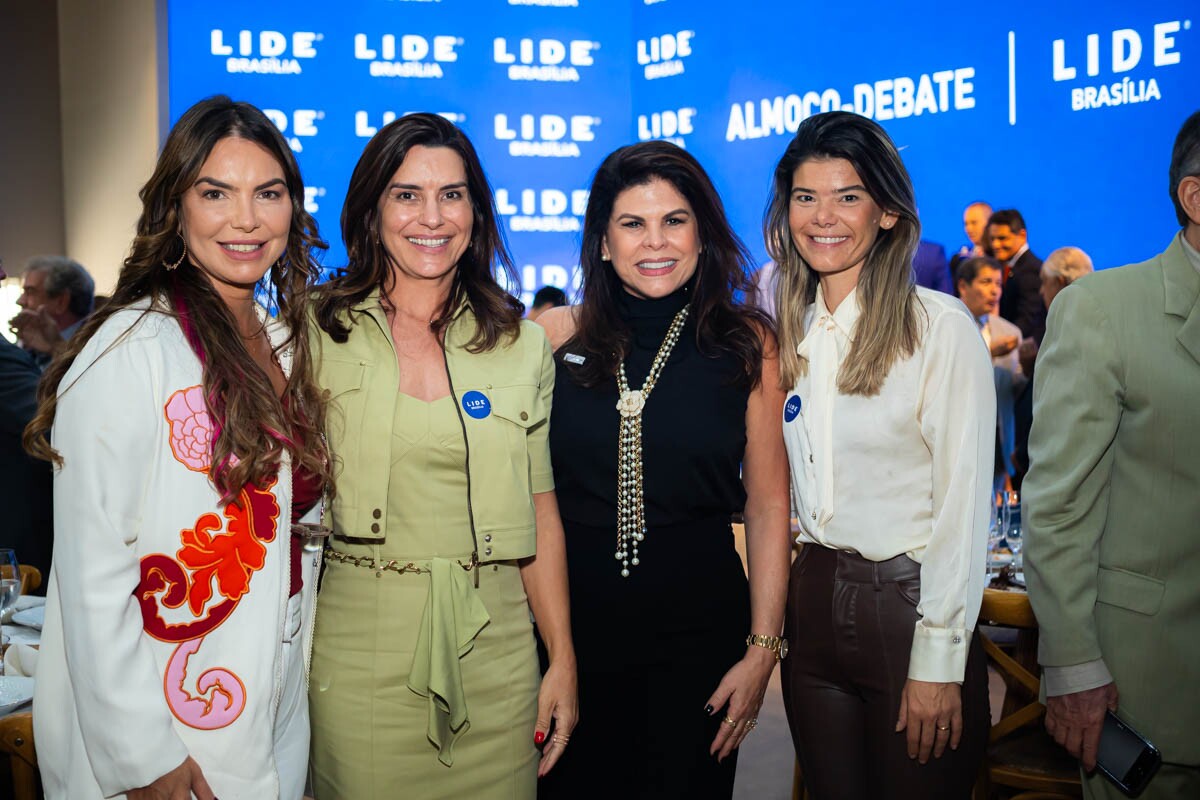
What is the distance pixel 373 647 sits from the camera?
2.09 m

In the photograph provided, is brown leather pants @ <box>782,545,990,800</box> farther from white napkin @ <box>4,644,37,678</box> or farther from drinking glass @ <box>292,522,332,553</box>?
white napkin @ <box>4,644,37,678</box>

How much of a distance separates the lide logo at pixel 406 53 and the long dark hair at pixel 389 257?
555cm

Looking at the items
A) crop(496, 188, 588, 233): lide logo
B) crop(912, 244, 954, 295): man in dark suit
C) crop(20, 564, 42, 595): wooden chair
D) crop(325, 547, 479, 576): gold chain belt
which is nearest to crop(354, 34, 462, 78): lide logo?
crop(496, 188, 588, 233): lide logo

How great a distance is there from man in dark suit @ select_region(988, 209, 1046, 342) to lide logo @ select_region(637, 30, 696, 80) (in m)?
2.66

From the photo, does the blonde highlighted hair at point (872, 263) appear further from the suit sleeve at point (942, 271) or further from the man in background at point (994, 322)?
the suit sleeve at point (942, 271)

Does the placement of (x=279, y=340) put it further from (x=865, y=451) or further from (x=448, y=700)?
(x=865, y=451)

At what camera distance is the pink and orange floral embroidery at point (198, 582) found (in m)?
1.73

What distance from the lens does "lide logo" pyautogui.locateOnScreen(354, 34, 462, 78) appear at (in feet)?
24.6

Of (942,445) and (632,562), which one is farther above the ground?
(942,445)

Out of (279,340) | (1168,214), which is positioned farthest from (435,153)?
(1168,214)

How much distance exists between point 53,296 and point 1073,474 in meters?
5.01

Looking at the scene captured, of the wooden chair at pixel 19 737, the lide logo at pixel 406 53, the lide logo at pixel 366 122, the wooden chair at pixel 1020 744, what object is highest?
the lide logo at pixel 406 53

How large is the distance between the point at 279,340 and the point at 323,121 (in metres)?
5.79

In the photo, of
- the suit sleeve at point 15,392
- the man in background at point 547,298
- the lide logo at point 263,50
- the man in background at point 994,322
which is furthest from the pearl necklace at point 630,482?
the lide logo at point 263,50
